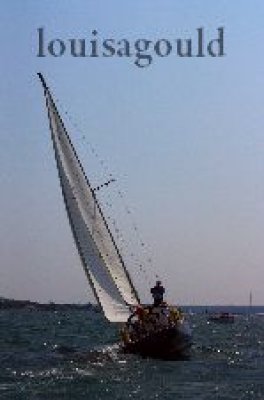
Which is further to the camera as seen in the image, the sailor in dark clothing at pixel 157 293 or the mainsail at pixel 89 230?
the sailor in dark clothing at pixel 157 293

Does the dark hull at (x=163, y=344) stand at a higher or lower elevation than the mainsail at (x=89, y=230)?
lower

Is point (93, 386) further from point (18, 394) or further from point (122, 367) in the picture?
point (122, 367)

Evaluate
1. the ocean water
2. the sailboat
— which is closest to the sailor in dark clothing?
the sailboat

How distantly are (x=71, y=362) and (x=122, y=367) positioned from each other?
2.59 m

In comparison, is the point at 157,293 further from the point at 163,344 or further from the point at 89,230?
the point at 89,230

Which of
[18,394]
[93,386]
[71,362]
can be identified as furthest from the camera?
[71,362]

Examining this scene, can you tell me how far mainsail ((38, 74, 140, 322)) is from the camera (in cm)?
3688

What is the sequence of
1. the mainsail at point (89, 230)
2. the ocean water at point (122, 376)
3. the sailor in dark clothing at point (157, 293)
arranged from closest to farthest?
the ocean water at point (122, 376) → the mainsail at point (89, 230) → the sailor in dark clothing at point (157, 293)

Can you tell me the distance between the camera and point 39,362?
37094mm

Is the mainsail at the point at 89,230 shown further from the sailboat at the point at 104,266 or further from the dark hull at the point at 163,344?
the dark hull at the point at 163,344

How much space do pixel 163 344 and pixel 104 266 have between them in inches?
166

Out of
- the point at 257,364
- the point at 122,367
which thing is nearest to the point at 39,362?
A: the point at 122,367

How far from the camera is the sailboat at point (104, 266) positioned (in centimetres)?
3697

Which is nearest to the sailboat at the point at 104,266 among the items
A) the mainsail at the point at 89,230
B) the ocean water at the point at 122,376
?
the mainsail at the point at 89,230
